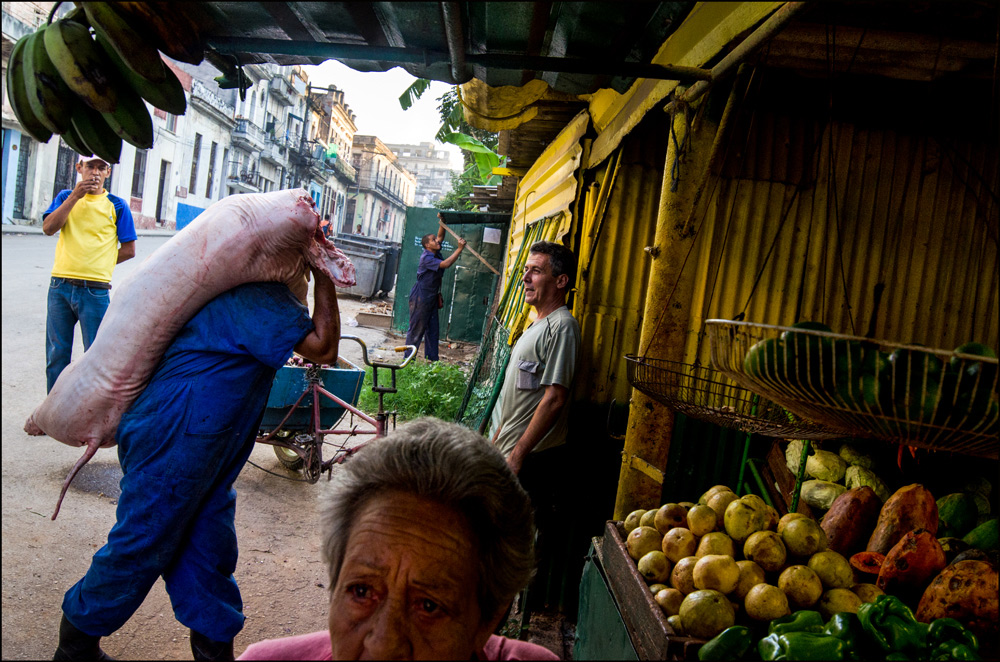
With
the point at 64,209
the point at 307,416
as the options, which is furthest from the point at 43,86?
the point at 307,416

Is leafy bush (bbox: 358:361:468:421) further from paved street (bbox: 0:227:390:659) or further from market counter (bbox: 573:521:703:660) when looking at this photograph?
market counter (bbox: 573:521:703:660)

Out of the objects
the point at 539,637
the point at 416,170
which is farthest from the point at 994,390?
the point at 416,170

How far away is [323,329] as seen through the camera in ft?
9.11

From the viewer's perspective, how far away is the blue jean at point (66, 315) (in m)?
4.65

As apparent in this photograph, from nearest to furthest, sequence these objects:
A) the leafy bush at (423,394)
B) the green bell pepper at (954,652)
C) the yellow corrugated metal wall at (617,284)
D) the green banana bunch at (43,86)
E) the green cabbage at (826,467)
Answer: the green bell pepper at (954,652) → the green banana bunch at (43,86) → the green cabbage at (826,467) → the yellow corrugated metal wall at (617,284) → the leafy bush at (423,394)

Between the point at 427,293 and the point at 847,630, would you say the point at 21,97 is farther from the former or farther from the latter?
the point at 427,293

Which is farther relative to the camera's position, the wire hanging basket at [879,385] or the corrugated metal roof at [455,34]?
the corrugated metal roof at [455,34]

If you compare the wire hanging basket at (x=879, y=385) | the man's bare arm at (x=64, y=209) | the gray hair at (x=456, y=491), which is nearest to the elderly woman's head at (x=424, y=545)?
the gray hair at (x=456, y=491)

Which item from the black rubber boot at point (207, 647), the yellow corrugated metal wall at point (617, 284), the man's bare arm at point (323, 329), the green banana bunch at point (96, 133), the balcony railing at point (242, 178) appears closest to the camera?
the green banana bunch at point (96, 133)

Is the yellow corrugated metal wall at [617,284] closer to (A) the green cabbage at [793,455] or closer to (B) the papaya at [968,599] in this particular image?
(A) the green cabbage at [793,455]

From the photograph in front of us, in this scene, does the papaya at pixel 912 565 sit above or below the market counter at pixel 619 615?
above

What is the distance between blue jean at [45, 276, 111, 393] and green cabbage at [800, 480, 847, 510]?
4.81 metres

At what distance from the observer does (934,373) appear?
118 cm

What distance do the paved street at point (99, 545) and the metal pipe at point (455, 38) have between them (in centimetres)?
147
